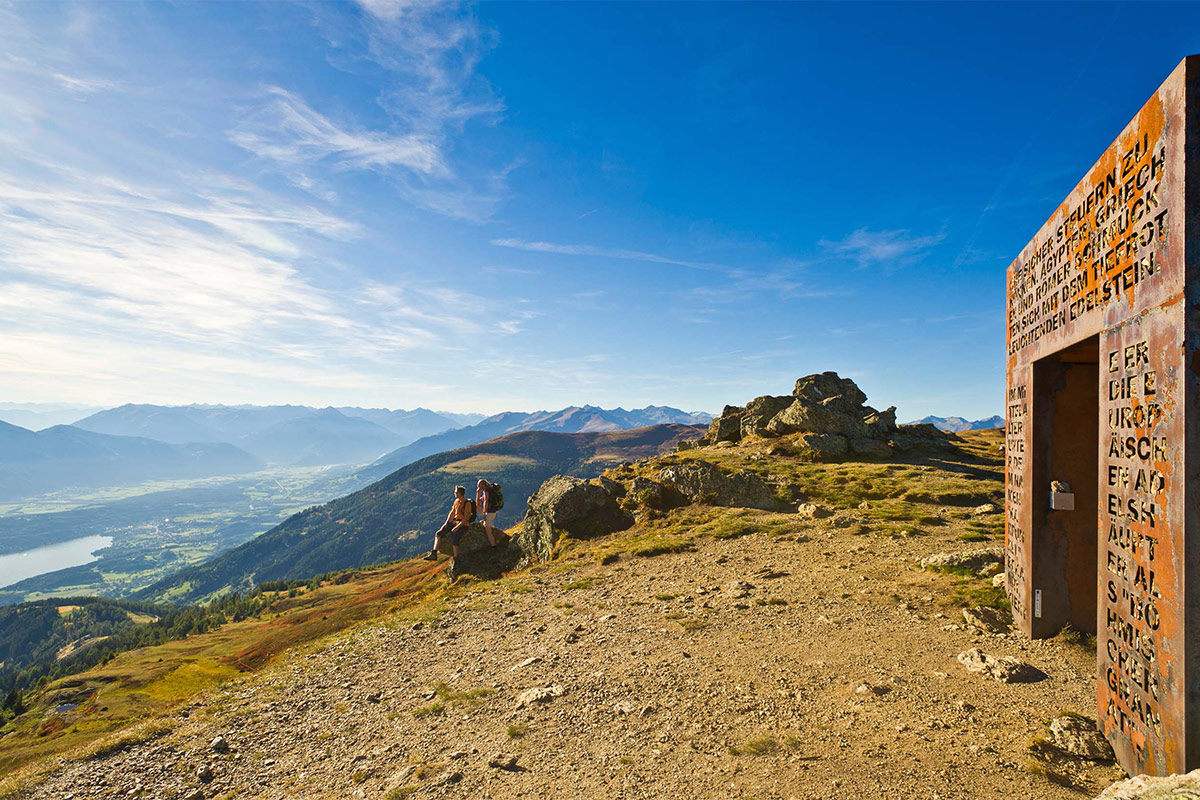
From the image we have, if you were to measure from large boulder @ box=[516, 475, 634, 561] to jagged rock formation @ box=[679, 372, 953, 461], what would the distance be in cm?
1808

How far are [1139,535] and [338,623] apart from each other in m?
25.1

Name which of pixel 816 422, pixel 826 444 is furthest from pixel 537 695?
pixel 816 422

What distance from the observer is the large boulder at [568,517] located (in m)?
26.4

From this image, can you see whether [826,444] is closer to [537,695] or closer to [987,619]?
[987,619]

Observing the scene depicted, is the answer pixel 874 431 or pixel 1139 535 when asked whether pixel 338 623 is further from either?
pixel 874 431

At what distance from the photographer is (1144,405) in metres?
6.40

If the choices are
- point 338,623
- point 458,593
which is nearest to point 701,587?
point 458,593

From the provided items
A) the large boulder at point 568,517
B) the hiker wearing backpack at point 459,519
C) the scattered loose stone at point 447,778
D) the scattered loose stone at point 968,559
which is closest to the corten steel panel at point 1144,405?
the scattered loose stone at point 968,559

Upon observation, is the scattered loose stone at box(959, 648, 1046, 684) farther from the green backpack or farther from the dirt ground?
the green backpack

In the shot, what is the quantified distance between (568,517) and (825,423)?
25.9 m

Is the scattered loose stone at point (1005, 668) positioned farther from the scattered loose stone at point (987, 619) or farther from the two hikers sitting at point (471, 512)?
the two hikers sitting at point (471, 512)

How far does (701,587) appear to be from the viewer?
16.4m

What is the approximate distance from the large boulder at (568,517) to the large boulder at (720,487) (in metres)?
3.59

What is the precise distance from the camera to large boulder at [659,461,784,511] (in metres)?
26.8
